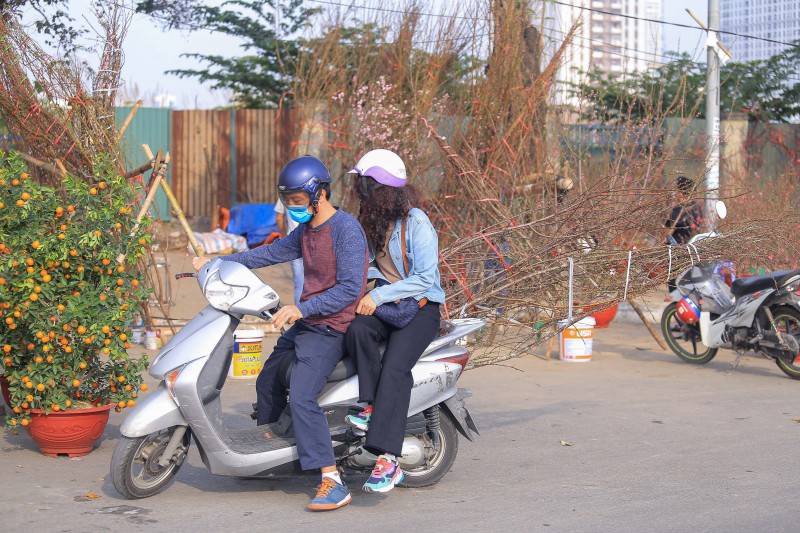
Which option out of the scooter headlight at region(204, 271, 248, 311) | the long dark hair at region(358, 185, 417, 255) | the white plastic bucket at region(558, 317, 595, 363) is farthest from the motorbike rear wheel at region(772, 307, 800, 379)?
the scooter headlight at region(204, 271, 248, 311)

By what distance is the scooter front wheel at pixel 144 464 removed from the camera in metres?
4.81

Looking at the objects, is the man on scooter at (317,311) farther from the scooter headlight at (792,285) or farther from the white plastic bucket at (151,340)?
the scooter headlight at (792,285)

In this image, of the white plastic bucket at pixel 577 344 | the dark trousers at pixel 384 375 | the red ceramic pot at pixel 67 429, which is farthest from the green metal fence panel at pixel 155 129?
the dark trousers at pixel 384 375

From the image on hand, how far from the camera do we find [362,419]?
5.03 meters

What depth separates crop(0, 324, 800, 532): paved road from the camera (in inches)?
187

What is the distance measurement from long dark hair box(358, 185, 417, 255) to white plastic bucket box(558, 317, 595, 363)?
15.5ft

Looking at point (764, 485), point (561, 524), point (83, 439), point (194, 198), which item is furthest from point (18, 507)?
point (194, 198)

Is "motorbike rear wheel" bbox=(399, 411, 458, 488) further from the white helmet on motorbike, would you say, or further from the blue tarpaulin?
the blue tarpaulin

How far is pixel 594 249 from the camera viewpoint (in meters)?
6.70

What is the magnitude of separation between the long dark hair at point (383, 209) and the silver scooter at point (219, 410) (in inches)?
25.1

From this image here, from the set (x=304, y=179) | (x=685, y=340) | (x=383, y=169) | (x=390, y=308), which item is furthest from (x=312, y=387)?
(x=685, y=340)

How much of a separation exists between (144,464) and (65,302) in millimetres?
1260

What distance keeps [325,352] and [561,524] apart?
55.9 inches

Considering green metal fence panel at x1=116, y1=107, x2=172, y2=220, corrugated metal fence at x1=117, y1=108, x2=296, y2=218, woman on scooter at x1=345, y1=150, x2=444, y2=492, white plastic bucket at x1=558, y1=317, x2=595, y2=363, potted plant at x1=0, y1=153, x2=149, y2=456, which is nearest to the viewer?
woman on scooter at x1=345, y1=150, x2=444, y2=492
